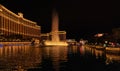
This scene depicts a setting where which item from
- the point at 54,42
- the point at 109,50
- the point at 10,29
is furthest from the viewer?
the point at 10,29

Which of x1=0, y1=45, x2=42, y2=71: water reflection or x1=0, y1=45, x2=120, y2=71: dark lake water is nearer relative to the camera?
x1=0, y1=45, x2=120, y2=71: dark lake water

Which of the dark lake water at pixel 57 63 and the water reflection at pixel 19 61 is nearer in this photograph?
Answer: the dark lake water at pixel 57 63

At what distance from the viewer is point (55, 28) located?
16150cm

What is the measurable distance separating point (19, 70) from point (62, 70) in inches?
165

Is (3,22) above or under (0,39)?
above

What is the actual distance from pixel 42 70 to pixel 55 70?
130 centimetres

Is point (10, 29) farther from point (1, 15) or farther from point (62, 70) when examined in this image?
point (62, 70)

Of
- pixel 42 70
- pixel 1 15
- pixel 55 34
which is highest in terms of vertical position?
pixel 1 15

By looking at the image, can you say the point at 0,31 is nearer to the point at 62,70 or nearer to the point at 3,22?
the point at 3,22

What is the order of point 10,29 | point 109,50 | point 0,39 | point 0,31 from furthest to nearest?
point 10,29 → point 0,31 → point 0,39 → point 109,50

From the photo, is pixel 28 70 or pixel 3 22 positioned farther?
pixel 3 22

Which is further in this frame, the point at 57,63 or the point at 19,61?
the point at 19,61

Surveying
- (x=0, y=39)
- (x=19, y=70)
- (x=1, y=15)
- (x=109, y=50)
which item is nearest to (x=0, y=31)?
(x=1, y=15)

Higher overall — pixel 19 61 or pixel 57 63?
pixel 19 61
